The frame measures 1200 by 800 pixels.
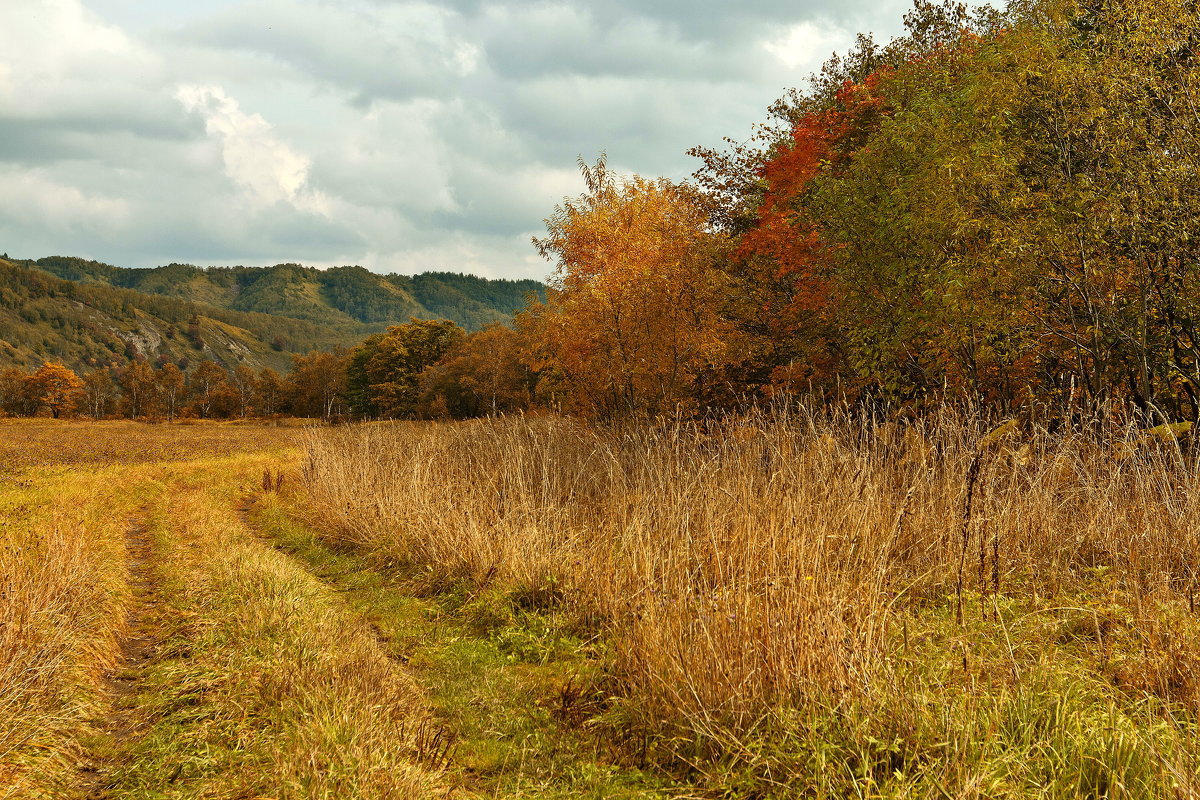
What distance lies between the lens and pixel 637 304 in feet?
49.7

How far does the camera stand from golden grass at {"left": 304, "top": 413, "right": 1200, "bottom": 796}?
3.45 m

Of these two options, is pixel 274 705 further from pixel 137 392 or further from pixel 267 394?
pixel 267 394

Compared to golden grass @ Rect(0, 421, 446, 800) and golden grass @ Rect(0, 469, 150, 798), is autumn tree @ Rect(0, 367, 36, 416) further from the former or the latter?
golden grass @ Rect(0, 421, 446, 800)

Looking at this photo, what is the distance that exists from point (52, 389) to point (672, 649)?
107358 mm

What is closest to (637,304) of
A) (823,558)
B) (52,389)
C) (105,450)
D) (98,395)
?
(823,558)

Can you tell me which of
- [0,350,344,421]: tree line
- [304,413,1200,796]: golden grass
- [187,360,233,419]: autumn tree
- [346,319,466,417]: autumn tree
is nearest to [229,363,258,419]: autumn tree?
[0,350,344,421]: tree line

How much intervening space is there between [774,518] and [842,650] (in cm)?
135

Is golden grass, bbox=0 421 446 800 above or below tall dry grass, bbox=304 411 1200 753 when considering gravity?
below

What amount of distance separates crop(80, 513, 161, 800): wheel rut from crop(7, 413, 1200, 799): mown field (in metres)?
0.03

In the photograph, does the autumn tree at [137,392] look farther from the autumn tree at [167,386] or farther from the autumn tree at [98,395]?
the autumn tree at [98,395]

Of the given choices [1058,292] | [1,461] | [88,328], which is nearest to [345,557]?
[1058,292]

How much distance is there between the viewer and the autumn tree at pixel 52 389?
84.5 metres

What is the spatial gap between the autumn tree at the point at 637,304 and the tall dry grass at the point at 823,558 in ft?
18.2

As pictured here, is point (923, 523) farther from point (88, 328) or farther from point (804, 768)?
point (88, 328)
